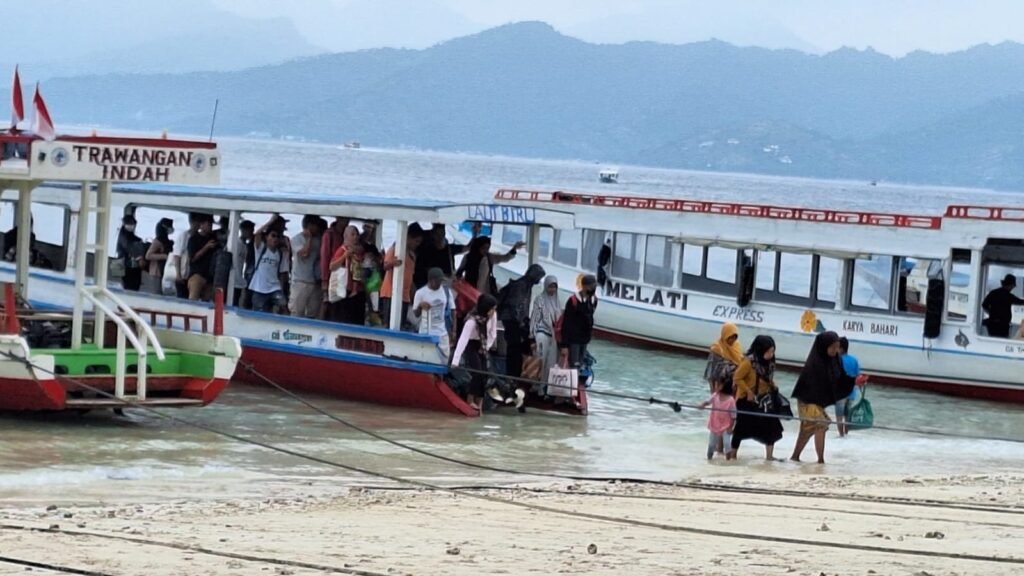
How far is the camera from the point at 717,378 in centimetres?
1536

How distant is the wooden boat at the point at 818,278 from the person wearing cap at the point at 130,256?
650 centimetres

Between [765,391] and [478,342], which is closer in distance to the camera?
[765,391]

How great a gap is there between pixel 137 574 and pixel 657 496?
4.83 m

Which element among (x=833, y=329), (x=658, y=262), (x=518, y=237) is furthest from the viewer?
(x=518, y=237)

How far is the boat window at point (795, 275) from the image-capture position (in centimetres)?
4981

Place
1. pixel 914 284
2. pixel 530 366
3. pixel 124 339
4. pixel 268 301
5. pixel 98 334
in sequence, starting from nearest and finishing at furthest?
pixel 124 339 → pixel 98 334 → pixel 530 366 → pixel 268 301 → pixel 914 284

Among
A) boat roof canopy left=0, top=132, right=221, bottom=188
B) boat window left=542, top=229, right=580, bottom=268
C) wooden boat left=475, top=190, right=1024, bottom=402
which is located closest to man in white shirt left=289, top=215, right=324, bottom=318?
boat roof canopy left=0, top=132, right=221, bottom=188

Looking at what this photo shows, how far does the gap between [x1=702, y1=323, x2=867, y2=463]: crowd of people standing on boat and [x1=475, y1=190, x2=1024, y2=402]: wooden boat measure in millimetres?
8081

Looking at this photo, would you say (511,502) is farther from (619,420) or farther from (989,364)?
(989,364)

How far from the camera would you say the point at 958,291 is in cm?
2653

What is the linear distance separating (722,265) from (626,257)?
37.7m

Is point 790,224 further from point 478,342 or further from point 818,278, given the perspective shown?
point 478,342

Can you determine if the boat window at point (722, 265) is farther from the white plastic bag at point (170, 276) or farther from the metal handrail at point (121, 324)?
the metal handrail at point (121, 324)

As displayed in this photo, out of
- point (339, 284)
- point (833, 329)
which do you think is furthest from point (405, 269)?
point (833, 329)
